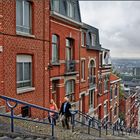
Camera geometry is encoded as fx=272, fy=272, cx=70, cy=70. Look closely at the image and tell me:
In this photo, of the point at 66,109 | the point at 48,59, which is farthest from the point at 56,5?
the point at 66,109

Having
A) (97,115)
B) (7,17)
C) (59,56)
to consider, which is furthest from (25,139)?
(97,115)

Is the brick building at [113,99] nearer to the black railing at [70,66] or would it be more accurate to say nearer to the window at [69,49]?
the black railing at [70,66]

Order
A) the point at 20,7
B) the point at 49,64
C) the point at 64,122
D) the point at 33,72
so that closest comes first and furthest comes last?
the point at 64,122, the point at 20,7, the point at 33,72, the point at 49,64

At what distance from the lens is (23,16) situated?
1498 centimetres

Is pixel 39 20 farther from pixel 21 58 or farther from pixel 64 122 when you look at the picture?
pixel 64 122

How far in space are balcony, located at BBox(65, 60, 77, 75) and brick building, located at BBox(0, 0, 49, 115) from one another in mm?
3791

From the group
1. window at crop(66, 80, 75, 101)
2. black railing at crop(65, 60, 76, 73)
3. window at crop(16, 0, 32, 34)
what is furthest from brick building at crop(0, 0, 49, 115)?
window at crop(66, 80, 75, 101)

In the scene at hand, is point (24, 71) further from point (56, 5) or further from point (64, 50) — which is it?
point (56, 5)

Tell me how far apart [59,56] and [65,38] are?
1754mm

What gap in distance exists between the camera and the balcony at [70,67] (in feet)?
68.6

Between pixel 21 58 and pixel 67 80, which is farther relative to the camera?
pixel 67 80

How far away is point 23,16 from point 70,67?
7813mm

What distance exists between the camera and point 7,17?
1335 cm

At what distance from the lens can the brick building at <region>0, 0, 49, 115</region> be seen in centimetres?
1334
